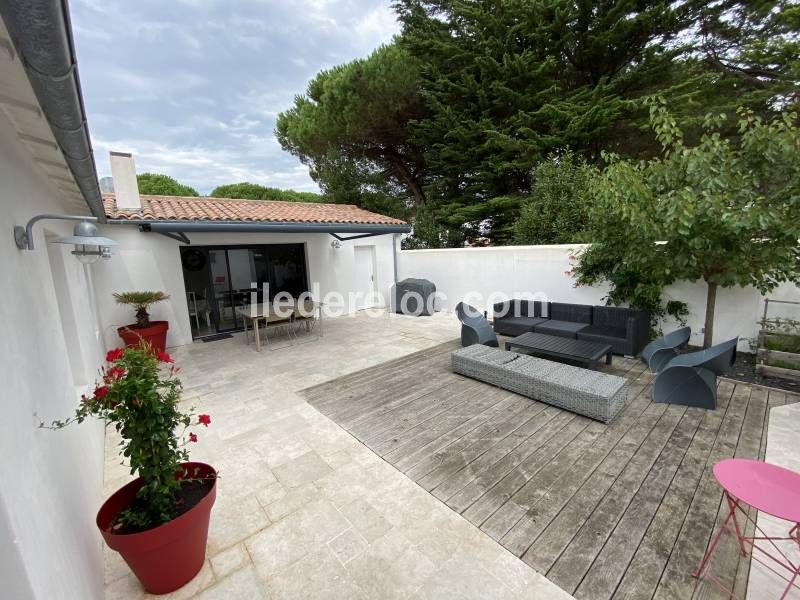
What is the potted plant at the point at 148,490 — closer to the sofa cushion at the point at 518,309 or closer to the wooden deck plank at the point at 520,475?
the wooden deck plank at the point at 520,475

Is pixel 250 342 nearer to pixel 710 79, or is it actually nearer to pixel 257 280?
pixel 257 280

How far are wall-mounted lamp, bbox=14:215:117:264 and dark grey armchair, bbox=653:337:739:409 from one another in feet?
19.4

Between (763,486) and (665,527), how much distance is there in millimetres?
882

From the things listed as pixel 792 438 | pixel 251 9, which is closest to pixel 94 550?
pixel 792 438

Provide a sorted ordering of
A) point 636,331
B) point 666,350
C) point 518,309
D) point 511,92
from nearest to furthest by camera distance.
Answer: point 666,350 < point 636,331 < point 518,309 < point 511,92

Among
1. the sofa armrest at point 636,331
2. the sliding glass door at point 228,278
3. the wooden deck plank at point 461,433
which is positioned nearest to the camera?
the wooden deck plank at point 461,433

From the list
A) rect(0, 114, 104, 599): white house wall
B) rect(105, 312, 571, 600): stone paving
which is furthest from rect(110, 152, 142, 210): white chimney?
rect(105, 312, 571, 600): stone paving

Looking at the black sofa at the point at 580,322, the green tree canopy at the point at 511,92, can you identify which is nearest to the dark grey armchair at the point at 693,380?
the black sofa at the point at 580,322

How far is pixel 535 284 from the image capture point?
8.41 m

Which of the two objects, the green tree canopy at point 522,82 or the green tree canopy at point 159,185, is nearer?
the green tree canopy at point 522,82

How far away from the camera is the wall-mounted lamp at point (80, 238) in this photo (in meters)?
1.89

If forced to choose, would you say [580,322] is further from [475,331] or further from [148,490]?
[148,490]

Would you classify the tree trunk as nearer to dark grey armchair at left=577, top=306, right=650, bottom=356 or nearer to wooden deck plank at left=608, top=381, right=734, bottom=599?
dark grey armchair at left=577, top=306, right=650, bottom=356

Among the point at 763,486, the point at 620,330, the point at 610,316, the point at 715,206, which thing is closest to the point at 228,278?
the point at 610,316
